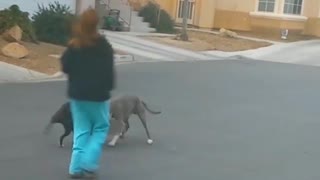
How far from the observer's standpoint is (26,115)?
36.3ft

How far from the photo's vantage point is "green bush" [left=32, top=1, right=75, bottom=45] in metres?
21.8

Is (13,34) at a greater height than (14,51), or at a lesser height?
greater

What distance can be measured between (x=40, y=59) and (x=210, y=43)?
12461 millimetres

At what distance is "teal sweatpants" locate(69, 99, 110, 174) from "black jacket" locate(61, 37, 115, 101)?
5.4 inches

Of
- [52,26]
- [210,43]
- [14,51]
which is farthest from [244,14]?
[14,51]

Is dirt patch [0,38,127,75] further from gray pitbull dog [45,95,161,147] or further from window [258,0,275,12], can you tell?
window [258,0,275,12]

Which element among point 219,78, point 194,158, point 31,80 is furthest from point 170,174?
point 219,78

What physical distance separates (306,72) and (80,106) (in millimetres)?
17110

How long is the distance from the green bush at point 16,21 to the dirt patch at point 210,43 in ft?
25.0

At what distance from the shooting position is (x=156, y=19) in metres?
32.2

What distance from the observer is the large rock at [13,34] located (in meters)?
19.2

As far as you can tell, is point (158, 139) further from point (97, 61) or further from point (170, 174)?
point (97, 61)

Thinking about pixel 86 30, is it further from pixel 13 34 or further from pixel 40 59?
pixel 13 34

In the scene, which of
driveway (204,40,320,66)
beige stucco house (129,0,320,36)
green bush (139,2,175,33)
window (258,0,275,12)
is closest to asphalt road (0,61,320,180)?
driveway (204,40,320,66)
